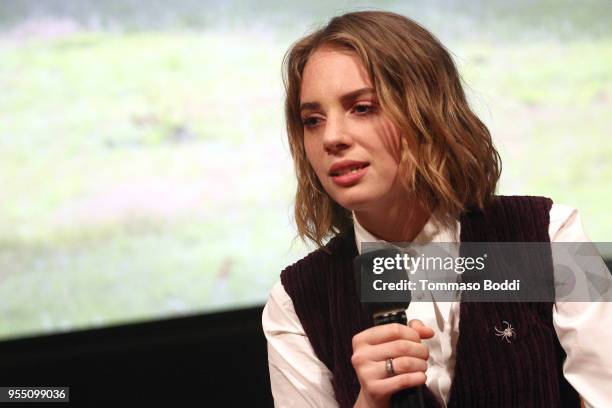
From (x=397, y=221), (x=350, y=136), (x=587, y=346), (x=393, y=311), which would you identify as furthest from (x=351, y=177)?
(x=587, y=346)

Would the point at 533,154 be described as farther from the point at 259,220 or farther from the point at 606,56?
the point at 259,220

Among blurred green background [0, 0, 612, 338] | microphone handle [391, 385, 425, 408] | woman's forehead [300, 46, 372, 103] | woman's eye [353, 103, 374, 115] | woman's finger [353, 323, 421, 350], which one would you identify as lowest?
microphone handle [391, 385, 425, 408]

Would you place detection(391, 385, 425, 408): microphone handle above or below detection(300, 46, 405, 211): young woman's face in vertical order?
below

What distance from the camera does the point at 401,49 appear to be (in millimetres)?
1356

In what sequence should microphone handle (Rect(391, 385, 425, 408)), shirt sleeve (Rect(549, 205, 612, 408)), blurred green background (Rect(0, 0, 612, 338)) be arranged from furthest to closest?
blurred green background (Rect(0, 0, 612, 338)) → shirt sleeve (Rect(549, 205, 612, 408)) → microphone handle (Rect(391, 385, 425, 408))

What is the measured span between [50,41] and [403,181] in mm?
1479

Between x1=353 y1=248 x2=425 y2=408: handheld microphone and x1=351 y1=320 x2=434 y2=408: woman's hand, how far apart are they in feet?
0.04

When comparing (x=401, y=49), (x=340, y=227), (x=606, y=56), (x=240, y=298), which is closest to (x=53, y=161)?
(x=240, y=298)

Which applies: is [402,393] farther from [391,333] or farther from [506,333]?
[506,333]

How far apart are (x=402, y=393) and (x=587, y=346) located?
43 cm

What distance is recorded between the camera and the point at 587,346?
1.28 metres

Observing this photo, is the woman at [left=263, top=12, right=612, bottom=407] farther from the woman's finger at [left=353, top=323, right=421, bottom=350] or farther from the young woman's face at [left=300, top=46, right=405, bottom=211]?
the woman's finger at [left=353, top=323, right=421, bottom=350]

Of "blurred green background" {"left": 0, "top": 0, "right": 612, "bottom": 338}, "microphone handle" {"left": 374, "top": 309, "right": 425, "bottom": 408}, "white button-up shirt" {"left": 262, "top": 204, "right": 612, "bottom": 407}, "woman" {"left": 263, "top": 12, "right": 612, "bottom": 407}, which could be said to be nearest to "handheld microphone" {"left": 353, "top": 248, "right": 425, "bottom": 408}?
"microphone handle" {"left": 374, "top": 309, "right": 425, "bottom": 408}

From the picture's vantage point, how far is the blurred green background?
2.36m
